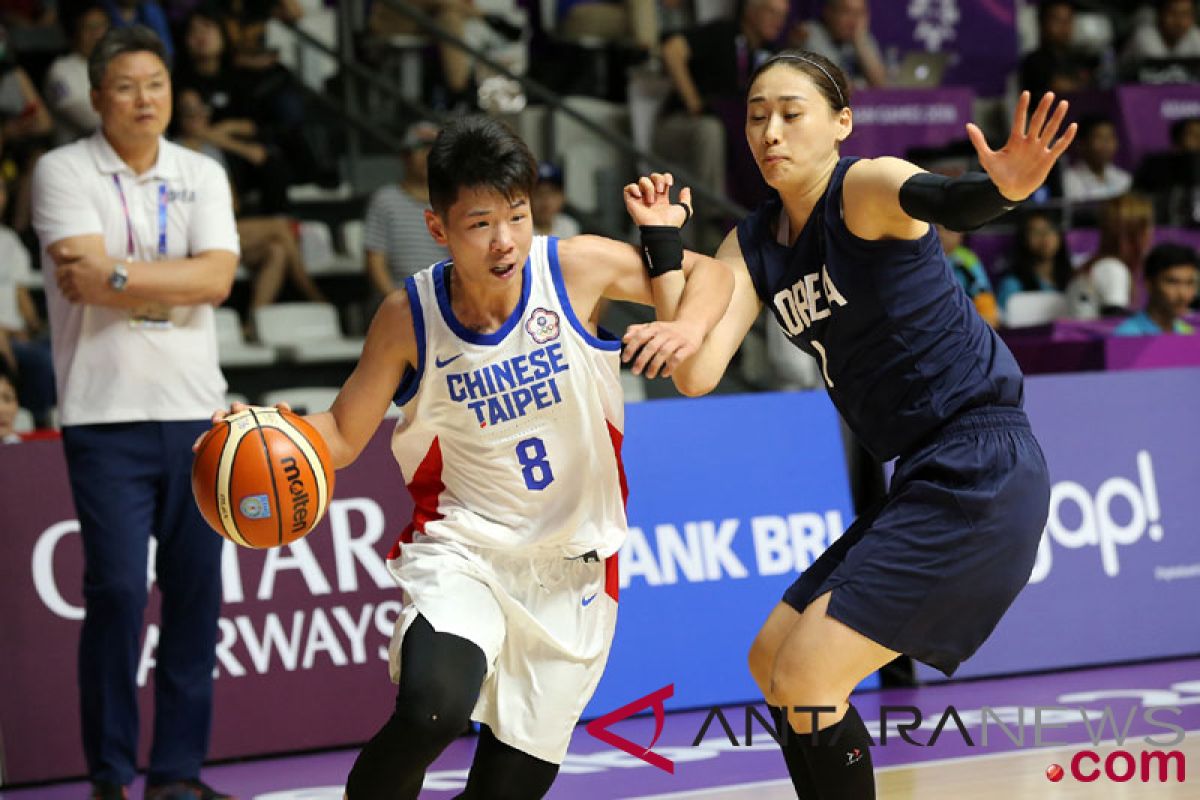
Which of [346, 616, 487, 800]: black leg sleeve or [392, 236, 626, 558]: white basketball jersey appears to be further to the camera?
[392, 236, 626, 558]: white basketball jersey

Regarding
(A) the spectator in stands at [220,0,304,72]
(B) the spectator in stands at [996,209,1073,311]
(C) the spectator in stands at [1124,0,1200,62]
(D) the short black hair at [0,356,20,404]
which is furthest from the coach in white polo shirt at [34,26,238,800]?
(C) the spectator in stands at [1124,0,1200,62]

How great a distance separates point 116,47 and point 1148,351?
16.8ft

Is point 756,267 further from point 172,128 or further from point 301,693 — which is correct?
point 172,128

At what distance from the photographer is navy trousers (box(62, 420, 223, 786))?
5.45 m

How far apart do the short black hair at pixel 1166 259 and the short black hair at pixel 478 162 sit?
5.56 metres

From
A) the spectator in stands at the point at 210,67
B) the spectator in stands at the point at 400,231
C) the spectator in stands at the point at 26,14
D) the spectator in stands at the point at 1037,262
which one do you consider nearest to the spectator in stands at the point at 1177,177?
the spectator in stands at the point at 1037,262

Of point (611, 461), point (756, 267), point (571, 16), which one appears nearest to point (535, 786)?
point (611, 461)

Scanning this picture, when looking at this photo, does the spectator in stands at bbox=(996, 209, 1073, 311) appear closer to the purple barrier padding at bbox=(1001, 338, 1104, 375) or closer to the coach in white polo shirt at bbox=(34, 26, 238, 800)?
the purple barrier padding at bbox=(1001, 338, 1104, 375)

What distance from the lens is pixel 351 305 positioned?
10.4 m

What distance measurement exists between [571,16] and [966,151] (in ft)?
10.9

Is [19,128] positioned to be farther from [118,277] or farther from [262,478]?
[262,478]

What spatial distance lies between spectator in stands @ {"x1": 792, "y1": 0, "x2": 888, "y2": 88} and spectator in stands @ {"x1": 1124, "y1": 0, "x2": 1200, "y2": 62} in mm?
2739

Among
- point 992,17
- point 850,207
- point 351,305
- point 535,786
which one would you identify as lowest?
point 535,786

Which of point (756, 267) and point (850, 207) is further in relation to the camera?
point (756, 267)
